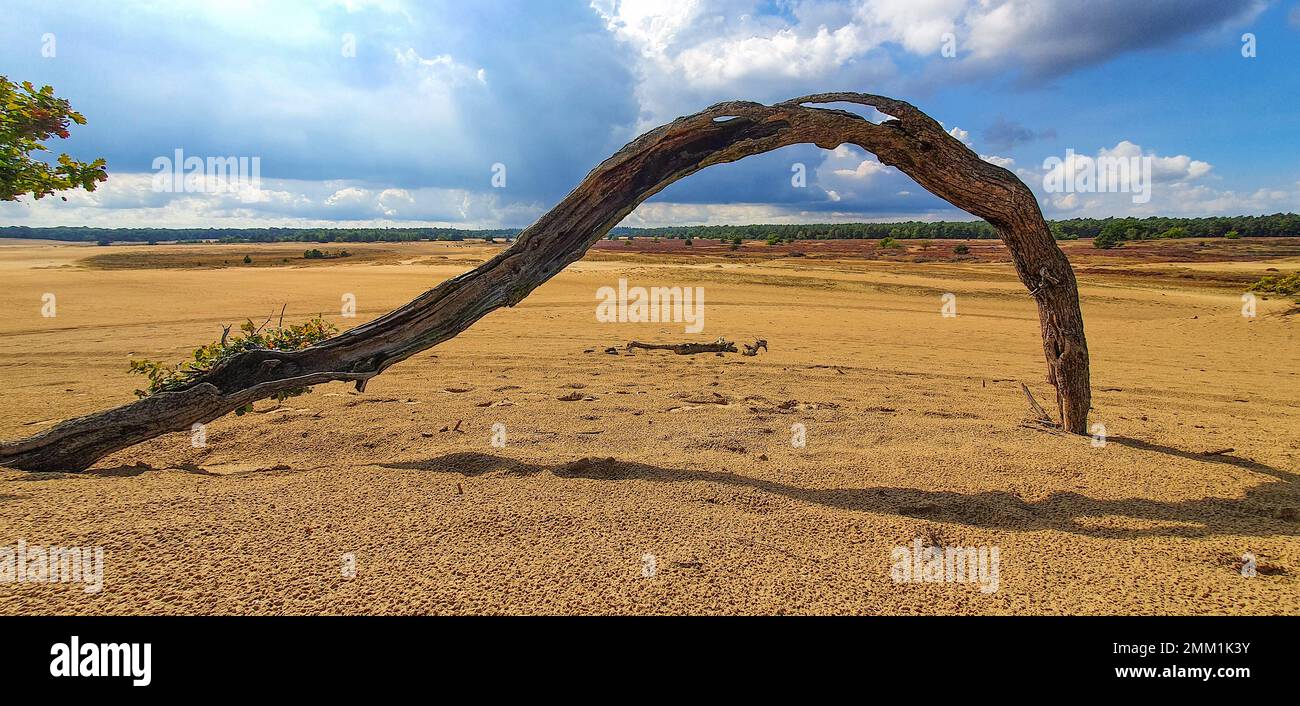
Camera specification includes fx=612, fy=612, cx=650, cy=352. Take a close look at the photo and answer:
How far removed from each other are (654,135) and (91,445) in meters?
4.73

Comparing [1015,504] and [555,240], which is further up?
[555,240]

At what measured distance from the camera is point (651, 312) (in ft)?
66.5

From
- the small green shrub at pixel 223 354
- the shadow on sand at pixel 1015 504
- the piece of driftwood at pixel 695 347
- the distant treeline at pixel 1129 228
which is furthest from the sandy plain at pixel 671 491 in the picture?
the distant treeline at pixel 1129 228

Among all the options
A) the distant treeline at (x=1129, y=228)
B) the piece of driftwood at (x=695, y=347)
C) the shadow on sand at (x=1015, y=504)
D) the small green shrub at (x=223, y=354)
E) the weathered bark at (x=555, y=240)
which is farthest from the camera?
the distant treeline at (x=1129, y=228)

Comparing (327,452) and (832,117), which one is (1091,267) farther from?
(327,452)

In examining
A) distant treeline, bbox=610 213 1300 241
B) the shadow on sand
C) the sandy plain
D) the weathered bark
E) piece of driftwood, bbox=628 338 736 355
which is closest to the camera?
the sandy plain

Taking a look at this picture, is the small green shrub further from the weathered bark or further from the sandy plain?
the sandy plain

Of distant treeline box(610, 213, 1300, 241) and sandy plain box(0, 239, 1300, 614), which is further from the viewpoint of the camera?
distant treeline box(610, 213, 1300, 241)

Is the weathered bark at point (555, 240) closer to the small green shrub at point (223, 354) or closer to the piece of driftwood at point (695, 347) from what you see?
the small green shrub at point (223, 354)

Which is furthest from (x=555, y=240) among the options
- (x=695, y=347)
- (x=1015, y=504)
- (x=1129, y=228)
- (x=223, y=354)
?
(x=1129, y=228)

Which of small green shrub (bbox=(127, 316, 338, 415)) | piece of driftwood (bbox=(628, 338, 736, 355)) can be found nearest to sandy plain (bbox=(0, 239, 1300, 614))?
piece of driftwood (bbox=(628, 338, 736, 355))

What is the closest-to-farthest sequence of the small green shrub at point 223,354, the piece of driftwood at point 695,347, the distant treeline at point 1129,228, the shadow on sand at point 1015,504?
the shadow on sand at point 1015,504 < the small green shrub at point 223,354 < the piece of driftwood at point 695,347 < the distant treeline at point 1129,228

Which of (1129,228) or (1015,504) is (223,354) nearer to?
(1015,504)

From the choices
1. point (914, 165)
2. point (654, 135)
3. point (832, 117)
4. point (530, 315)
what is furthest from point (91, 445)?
point (530, 315)
